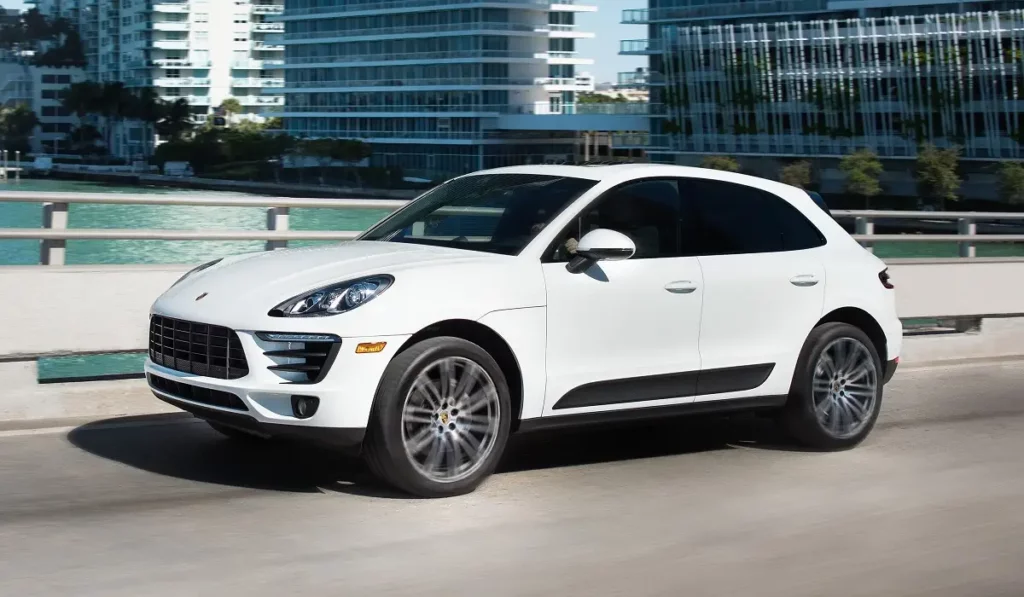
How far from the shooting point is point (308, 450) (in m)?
8.17

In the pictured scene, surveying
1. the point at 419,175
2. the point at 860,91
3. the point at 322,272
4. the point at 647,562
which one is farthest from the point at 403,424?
the point at 419,175

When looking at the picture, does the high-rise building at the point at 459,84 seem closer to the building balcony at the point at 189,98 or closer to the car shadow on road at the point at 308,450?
→ the building balcony at the point at 189,98

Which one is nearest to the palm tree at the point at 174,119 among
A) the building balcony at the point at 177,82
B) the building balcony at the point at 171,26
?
the building balcony at the point at 177,82

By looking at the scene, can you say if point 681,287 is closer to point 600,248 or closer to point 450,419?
point 600,248

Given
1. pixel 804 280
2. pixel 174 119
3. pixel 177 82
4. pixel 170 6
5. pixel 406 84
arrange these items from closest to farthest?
pixel 804 280 → pixel 406 84 → pixel 174 119 → pixel 170 6 → pixel 177 82

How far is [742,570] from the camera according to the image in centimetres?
600

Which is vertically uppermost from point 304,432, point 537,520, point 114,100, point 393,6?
point 393,6

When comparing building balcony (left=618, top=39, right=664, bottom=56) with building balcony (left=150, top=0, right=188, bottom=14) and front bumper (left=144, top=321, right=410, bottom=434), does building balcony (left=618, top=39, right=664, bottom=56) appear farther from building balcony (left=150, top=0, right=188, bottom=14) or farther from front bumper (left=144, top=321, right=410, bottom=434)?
front bumper (left=144, top=321, right=410, bottom=434)

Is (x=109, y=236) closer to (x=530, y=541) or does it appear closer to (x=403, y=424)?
(x=403, y=424)

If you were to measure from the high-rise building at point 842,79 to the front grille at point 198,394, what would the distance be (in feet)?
317

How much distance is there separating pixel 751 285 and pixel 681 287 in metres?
0.52

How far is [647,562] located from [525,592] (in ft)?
2.33

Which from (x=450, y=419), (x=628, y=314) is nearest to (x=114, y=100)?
(x=628, y=314)

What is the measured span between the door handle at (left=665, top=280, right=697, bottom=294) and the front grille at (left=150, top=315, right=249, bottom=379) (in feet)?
7.60
